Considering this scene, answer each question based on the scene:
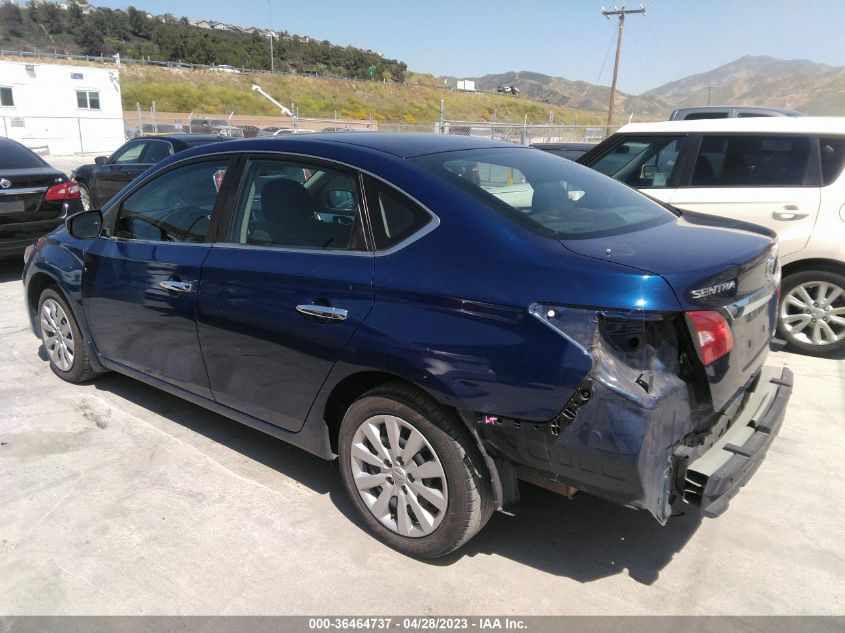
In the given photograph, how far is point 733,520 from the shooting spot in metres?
3.12

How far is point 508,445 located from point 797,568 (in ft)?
4.80

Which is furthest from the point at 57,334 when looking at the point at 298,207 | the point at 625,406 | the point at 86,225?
the point at 625,406

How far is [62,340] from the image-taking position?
462cm

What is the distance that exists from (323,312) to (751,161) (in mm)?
4365

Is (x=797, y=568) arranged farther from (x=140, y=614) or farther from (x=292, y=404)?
(x=140, y=614)

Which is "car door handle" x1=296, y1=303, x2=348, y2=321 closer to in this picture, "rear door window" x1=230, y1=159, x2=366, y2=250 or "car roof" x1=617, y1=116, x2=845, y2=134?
"rear door window" x1=230, y1=159, x2=366, y2=250

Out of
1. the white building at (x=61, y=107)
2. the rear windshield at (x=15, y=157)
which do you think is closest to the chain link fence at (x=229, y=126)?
the white building at (x=61, y=107)

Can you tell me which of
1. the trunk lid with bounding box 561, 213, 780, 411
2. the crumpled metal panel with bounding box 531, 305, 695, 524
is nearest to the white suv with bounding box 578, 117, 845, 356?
the trunk lid with bounding box 561, 213, 780, 411

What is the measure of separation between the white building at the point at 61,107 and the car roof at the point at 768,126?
Result: 3283 centimetres

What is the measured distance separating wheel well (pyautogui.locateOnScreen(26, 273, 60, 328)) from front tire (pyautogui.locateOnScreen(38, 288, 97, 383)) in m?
0.06

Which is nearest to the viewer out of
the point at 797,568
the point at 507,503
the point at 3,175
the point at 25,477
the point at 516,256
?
the point at 516,256

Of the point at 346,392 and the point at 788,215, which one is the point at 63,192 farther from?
the point at 788,215

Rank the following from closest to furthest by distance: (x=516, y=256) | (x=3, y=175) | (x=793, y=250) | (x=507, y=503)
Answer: (x=516, y=256)
(x=507, y=503)
(x=793, y=250)
(x=3, y=175)

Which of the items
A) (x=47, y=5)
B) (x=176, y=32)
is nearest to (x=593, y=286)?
(x=176, y=32)
